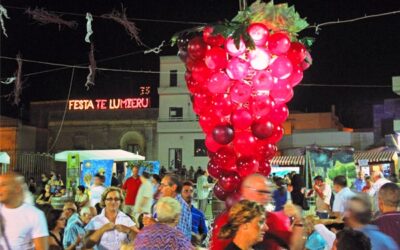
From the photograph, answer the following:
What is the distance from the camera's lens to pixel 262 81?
692 cm

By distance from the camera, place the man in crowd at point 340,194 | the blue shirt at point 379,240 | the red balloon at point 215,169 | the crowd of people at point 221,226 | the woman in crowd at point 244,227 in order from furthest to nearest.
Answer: the man in crowd at point 340,194
the red balloon at point 215,169
the blue shirt at point 379,240
the crowd of people at point 221,226
the woman in crowd at point 244,227

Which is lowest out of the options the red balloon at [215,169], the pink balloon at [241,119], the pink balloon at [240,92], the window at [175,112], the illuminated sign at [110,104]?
the red balloon at [215,169]

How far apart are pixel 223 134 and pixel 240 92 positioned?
636 mm

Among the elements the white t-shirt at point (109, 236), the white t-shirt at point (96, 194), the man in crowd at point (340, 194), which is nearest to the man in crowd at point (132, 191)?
the white t-shirt at point (96, 194)

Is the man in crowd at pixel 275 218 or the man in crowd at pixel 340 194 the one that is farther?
the man in crowd at pixel 340 194

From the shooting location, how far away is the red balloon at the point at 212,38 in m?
7.00

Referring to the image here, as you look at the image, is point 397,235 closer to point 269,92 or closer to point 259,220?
point 259,220

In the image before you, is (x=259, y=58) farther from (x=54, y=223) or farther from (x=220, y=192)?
(x=54, y=223)

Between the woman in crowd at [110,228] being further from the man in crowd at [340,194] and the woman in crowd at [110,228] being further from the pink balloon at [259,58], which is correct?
the man in crowd at [340,194]

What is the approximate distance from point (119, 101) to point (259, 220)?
108ft

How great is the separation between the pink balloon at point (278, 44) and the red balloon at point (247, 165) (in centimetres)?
155

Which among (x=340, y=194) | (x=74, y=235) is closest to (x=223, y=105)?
(x=340, y=194)

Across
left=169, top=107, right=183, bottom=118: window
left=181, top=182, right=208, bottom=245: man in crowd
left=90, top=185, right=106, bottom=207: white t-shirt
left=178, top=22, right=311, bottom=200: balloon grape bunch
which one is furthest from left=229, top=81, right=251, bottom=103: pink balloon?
left=169, top=107, right=183, bottom=118: window

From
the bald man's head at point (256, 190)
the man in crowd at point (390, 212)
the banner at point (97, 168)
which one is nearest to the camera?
the bald man's head at point (256, 190)
